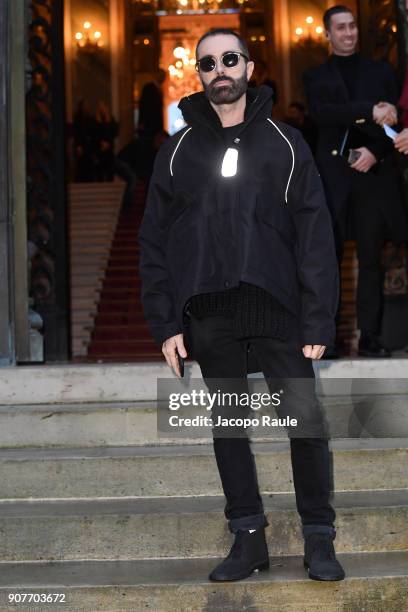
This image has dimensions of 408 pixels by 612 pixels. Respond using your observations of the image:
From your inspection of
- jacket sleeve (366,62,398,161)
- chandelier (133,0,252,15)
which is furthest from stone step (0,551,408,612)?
chandelier (133,0,252,15)

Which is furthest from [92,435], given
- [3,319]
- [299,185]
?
[299,185]

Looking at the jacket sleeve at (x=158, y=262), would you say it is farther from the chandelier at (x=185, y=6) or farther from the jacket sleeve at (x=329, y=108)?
the chandelier at (x=185, y=6)

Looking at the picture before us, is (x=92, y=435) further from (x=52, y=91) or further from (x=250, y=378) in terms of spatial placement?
(x=52, y=91)

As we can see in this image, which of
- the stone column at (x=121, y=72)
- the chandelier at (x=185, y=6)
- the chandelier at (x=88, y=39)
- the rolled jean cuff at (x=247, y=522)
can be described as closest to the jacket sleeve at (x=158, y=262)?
the rolled jean cuff at (x=247, y=522)

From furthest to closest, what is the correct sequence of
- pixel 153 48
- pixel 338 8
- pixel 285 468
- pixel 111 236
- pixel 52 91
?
pixel 153 48 → pixel 111 236 → pixel 52 91 → pixel 338 8 → pixel 285 468

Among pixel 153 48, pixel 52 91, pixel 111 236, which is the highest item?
pixel 153 48

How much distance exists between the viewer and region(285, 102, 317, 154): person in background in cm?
1146

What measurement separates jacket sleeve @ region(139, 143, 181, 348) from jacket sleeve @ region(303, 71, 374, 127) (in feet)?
6.35

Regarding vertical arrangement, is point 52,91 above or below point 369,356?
above

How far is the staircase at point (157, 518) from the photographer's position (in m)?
3.24

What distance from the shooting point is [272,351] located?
3279mm

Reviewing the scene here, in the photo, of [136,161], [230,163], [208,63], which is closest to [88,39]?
[136,161]

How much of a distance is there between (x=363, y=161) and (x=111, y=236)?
24.5 feet

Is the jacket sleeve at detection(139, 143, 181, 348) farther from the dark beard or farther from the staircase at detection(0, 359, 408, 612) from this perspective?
the staircase at detection(0, 359, 408, 612)
